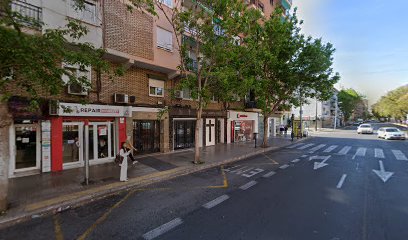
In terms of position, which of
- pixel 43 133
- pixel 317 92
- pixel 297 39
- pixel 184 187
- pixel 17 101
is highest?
A: pixel 297 39

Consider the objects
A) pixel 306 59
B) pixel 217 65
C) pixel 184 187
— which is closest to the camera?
pixel 184 187

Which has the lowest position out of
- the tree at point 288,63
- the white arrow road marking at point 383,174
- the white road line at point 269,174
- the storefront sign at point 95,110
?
the white road line at point 269,174

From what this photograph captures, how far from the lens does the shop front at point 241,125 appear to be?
805 inches

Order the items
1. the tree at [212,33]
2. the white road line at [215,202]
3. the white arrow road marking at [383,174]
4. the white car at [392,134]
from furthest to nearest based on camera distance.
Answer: the white car at [392,134] < the tree at [212,33] < the white arrow road marking at [383,174] < the white road line at [215,202]

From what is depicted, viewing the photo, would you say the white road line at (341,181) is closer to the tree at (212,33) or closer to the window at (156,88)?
the tree at (212,33)

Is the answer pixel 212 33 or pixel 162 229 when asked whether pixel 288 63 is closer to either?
pixel 212 33

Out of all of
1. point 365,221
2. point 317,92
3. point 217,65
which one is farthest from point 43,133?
point 317,92

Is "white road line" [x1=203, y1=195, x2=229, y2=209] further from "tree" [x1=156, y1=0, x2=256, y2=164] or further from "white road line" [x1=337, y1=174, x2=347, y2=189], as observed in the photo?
"tree" [x1=156, y1=0, x2=256, y2=164]

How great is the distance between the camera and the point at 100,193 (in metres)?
6.66

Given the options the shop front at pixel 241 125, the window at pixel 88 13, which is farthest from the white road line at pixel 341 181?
the window at pixel 88 13

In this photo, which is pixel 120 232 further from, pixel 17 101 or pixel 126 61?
pixel 126 61

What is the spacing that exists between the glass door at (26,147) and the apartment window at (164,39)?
25.3 feet

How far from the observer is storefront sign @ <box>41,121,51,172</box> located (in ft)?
29.5

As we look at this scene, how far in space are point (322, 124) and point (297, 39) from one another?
51.6 meters
